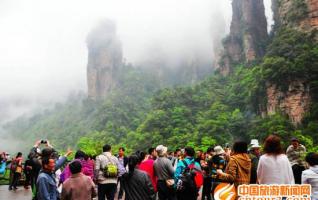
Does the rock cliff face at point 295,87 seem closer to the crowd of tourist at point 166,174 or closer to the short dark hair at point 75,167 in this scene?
the crowd of tourist at point 166,174

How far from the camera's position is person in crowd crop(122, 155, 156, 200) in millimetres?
5184

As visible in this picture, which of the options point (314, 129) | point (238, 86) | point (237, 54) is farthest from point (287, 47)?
point (237, 54)

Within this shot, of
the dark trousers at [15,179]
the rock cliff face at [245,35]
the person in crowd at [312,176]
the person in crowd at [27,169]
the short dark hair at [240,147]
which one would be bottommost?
the dark trousers at [15,179]

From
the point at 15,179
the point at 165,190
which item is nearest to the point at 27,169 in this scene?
the point at 15,179

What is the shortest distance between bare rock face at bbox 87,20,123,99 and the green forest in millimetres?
15246

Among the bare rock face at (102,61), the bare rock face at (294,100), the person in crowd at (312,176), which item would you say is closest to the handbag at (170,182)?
the person in crowd at (312,176)

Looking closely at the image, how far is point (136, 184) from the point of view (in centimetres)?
519

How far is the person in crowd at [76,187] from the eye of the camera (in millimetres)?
4548

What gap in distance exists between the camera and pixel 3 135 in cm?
15225

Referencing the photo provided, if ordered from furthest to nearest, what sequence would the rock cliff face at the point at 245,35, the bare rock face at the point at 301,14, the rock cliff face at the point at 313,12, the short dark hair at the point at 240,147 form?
the rock cliff face at the point at 245,35
the bare rock face at the point at 301,14
the rock cliff face at the point at 313,12
the short dark hair at the point at 240,147

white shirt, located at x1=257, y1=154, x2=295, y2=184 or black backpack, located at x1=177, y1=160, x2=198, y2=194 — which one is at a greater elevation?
white shirt, located at x1=257, y1=154, x2=295, y2=184

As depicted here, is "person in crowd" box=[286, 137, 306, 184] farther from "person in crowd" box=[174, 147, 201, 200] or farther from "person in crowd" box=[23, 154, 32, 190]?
"person in crowd" box=[23, 154, 32, 190]

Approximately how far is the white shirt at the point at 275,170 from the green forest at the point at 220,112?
19587 mm

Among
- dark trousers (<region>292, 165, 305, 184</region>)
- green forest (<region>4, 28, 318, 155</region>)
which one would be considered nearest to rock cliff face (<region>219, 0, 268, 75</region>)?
green forest (<region>4, 28, 318, 155</region>)
